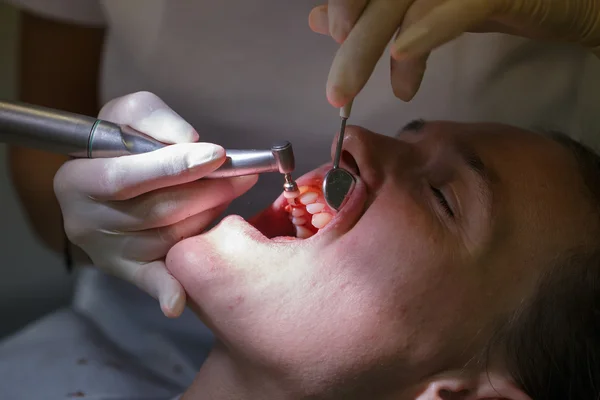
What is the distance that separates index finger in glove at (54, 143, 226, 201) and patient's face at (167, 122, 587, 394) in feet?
0.43

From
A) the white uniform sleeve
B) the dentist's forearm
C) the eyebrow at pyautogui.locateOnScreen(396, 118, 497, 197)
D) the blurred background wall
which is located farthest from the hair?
the blurred background wall

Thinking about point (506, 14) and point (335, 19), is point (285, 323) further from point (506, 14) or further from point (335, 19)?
point (506, 14)

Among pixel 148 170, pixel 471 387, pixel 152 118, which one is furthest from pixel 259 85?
pixel 471 387

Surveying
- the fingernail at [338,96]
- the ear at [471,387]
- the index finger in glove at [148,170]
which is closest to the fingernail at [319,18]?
the fingernail at [338,96]

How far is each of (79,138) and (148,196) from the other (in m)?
0.16

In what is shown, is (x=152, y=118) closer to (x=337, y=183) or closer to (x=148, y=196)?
(x=148, y=196)

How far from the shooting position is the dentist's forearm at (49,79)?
143 cm

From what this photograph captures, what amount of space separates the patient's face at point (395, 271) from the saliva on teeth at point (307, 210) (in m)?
0.10

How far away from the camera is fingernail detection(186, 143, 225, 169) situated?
3.00 feet

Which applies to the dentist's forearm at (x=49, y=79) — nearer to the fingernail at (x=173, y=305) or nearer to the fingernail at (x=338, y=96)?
the fingernail at (x=173, y=305)

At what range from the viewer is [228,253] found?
0.94 m

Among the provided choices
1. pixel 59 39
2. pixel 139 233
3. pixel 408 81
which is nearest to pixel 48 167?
pixel 59 39

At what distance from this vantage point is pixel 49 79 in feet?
4.81

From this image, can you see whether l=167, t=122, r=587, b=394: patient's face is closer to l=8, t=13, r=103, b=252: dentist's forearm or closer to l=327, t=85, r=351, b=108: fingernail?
l=327, t=85, r=351, b=108: fingernail
